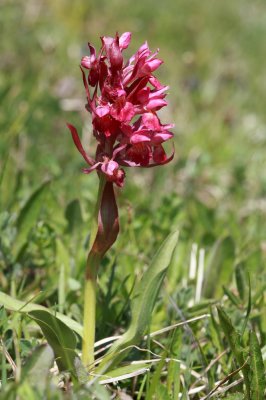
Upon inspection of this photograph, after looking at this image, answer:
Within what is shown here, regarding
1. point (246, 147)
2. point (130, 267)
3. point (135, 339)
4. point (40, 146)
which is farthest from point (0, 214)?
point (246, 147)

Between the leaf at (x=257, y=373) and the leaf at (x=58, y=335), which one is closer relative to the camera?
the leaf at (x=58, y=335)

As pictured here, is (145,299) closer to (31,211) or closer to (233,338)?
(233,338)

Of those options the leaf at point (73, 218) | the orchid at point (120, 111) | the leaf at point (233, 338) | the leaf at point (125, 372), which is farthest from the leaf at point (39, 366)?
the leaf at point (73, 218)

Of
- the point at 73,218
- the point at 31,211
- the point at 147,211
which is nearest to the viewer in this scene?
the point at 31,211

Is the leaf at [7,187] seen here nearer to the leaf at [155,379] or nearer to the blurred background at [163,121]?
the blurred background at [163,121]

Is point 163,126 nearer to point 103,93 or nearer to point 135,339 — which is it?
point 103,93

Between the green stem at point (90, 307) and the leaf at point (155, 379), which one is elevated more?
the green stem at point (90, 307)

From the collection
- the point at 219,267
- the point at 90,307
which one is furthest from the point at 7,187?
the point at 90,307
